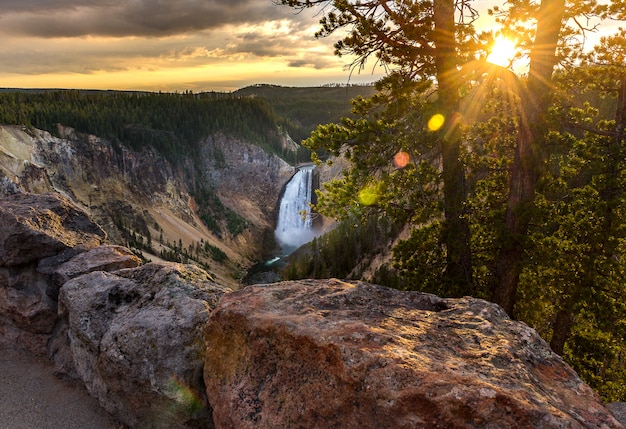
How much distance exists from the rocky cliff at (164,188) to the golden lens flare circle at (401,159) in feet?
137

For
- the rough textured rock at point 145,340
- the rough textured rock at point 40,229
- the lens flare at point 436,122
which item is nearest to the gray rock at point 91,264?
the rough textured rock at point 40,229

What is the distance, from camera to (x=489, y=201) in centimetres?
1045

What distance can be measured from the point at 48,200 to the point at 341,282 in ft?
29.9

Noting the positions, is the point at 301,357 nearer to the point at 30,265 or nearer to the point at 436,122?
the point at 436,122

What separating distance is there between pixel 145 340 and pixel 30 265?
5475 mm

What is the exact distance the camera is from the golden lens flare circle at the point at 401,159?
31.9 feet

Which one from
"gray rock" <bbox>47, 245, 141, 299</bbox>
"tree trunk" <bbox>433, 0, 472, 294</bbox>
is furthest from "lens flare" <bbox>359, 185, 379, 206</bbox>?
"gray rock" <bbox>47, 245, 141, 299</bbox>

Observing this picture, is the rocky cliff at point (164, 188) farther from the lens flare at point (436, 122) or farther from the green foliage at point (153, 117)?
the lens flare at point (436, 122)

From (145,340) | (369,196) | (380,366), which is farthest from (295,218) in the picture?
(380,366)

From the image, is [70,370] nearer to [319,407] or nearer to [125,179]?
[319,407]

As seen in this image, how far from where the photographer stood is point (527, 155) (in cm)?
882

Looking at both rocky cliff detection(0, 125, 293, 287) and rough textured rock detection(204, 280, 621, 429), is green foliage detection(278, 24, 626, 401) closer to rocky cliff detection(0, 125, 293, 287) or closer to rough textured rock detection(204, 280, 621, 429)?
rough textured rock detection(204, 280, 621, 429)

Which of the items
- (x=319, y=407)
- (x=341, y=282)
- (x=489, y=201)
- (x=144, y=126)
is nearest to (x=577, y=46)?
(x=489, y=201)

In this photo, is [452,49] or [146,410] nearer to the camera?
[146,410]
